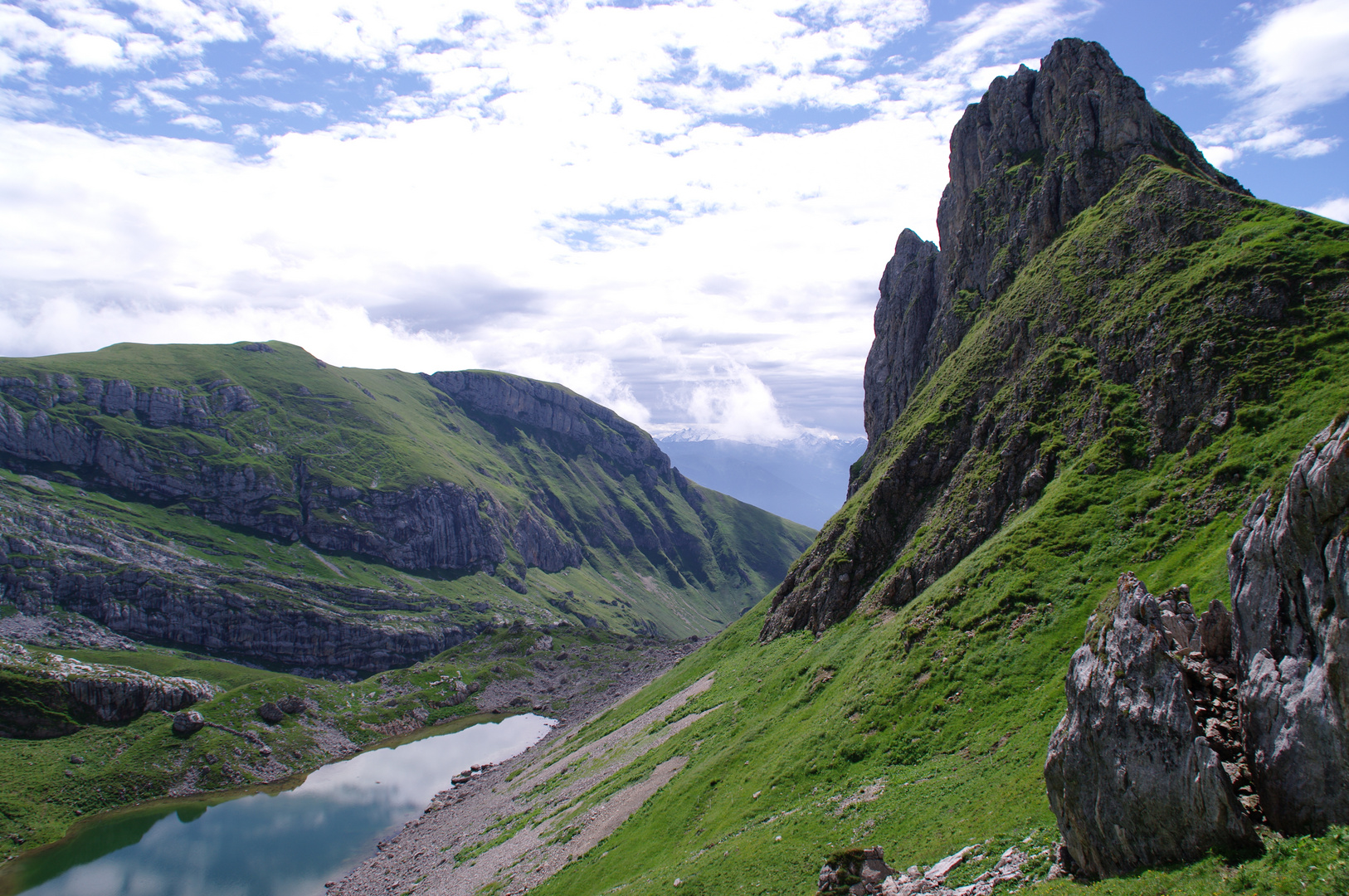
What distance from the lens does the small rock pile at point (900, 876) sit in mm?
22984

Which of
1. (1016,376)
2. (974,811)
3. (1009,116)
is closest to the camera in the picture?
(974,811)

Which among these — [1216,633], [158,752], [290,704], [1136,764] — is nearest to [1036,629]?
[1216,633]

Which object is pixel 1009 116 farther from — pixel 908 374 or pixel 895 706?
pixel 895 706

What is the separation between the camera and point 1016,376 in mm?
77625

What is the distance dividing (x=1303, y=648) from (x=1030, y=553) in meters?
35.1

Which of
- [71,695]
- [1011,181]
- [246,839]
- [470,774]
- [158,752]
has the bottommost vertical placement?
[470,774]

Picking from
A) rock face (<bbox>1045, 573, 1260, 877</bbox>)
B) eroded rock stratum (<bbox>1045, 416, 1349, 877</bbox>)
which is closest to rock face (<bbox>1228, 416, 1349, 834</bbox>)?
eroded rock stratum (<bbox>1045, 416, 1349, 877</bbox>)

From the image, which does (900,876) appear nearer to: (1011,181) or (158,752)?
(1011,181)

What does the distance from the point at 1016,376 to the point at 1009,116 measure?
6290 centimetres

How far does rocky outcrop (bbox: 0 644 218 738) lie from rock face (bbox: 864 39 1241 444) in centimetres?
16392

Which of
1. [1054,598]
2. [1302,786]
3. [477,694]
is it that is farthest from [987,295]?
[477,694]

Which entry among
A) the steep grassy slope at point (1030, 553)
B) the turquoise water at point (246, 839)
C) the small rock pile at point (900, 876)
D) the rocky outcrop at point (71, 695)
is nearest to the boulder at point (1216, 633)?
the steep grassy slope at point (1030, 553)

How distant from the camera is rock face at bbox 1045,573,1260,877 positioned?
1811 cm

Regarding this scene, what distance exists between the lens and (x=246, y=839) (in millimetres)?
102688
